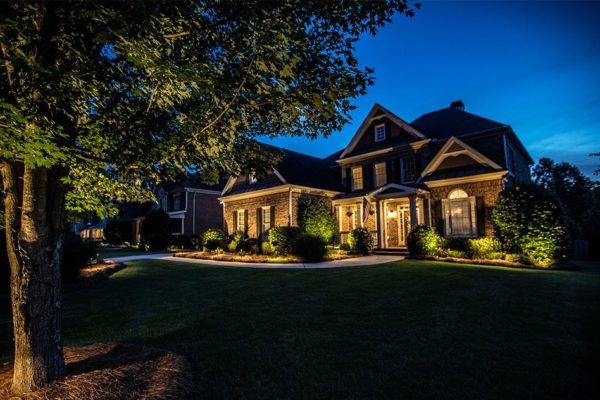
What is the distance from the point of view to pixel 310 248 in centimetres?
1386

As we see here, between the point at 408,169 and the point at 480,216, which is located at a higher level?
the point at 408,169

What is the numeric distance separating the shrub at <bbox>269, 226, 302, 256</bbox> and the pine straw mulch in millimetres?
11713

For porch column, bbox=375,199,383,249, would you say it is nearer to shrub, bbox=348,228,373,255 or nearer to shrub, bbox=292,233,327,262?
shrub, bbox=348,228,373,255

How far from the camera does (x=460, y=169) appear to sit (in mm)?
15469

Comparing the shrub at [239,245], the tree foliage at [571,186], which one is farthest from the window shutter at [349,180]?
the tree foliage at [571,186]

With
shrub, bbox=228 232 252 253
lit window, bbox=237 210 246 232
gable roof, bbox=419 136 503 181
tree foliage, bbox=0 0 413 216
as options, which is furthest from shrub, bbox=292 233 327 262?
tree foliage, bbox=0 0 413 216

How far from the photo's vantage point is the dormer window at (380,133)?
19592mm

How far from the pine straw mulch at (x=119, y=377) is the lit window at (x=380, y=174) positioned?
16.9 m

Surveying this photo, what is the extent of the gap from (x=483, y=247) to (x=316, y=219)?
8546 mm

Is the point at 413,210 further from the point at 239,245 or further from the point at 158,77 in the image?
the point at 158,77

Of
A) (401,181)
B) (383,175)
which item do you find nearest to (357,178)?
(383,175)

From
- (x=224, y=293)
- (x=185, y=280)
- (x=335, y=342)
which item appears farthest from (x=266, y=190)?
(x=335, y=342)

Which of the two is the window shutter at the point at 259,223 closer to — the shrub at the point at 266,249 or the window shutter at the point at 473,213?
the shrub at the point at 266,249

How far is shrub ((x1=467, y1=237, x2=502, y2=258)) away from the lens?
43.1ft
